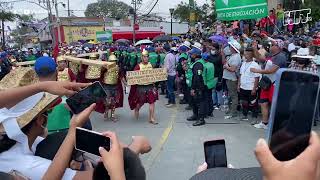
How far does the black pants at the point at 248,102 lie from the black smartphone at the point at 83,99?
21.8 ft

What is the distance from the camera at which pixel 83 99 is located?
6.75 feet

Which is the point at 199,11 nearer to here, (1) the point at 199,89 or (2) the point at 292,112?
(1) the point at 199,89

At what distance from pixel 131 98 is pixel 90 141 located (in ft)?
25.1

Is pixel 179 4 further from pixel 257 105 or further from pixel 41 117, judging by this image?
pixel 41 117

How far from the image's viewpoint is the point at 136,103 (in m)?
9.20

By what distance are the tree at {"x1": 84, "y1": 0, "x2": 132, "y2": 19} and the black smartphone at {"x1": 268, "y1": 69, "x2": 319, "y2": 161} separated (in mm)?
93168

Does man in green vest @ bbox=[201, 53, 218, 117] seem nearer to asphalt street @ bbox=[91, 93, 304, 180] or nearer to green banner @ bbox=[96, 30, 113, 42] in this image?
asphalt street @ bbox=[91, 93, 304, 180]

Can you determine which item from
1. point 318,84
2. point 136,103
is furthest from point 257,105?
point 318,84

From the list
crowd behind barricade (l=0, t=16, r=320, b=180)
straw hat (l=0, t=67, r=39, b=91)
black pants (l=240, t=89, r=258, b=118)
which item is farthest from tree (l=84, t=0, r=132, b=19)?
straw hat (l=0, t=67, r=39, b=91)

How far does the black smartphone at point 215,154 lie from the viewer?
6.22 feet

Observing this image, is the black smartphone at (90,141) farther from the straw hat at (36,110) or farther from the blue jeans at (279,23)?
the blue jeans at (279,23)

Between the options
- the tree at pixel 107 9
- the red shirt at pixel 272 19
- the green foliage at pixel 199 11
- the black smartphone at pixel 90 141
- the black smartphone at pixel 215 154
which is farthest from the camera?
the tree at pixel 107 9

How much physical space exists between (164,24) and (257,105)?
55.6 meters

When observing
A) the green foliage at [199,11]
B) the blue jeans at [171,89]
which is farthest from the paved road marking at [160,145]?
the green foliage at [199,11]
